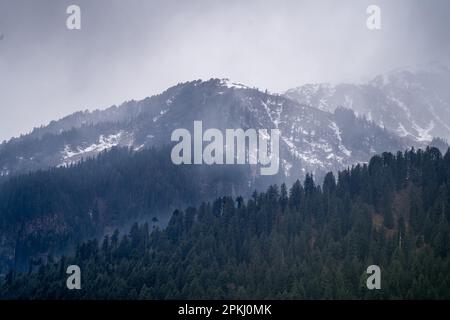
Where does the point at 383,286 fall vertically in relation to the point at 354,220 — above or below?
below

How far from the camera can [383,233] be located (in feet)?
594

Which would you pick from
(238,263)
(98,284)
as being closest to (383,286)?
(238,263)

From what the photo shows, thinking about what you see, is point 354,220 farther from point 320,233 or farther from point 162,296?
point 162,296
